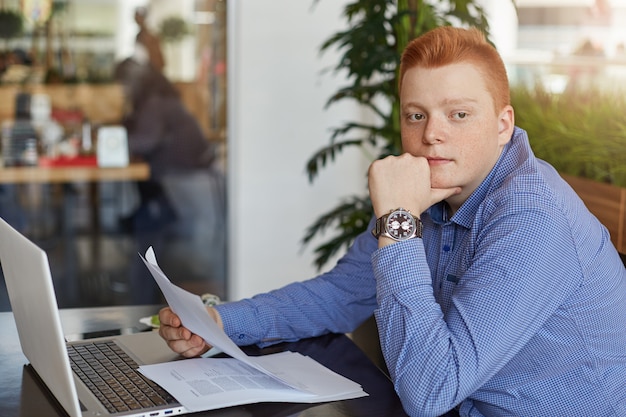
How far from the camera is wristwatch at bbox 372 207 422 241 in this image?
1575 mm

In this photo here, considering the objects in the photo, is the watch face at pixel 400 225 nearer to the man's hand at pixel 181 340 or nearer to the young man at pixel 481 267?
the young man at pixel 481 267

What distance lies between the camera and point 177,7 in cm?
441

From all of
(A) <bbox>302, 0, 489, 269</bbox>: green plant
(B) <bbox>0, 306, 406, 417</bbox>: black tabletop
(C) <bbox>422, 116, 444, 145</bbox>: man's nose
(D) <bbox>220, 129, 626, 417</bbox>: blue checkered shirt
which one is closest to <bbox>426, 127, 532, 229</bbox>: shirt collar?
(D) <bbox>220, 129, 626, 417</bbox>: blue checkered shirt

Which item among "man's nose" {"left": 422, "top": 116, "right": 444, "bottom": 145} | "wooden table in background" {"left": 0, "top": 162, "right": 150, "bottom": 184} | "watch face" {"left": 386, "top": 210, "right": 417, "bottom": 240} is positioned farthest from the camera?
"wooden table in background" {"left": 0, "top": 162, "right": 150, "bottom": 184}

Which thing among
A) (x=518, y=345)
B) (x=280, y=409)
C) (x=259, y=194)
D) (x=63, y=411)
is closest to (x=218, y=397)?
(x=280, y=409)

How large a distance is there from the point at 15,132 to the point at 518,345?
341cm

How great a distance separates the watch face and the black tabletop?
0.94 feet

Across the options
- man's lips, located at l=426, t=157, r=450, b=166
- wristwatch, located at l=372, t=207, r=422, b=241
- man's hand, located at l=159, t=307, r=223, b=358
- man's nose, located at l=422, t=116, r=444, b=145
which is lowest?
man's hand, located at l=159, t=307, r=223, b=358

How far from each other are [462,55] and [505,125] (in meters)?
0.17

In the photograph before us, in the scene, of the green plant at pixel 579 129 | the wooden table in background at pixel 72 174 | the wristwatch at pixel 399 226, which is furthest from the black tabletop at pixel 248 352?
the wooden table in background at pixel 72 174

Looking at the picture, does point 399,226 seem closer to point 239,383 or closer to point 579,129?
point 239,383

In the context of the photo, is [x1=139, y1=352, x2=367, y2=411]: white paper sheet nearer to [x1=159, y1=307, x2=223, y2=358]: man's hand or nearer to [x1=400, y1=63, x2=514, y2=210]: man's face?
[x1=159, y1=307, x2=223, y2=358]: man's hand

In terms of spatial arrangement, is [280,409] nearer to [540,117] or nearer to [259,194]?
[540,117]

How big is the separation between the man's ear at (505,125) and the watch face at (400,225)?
0.28 meters
